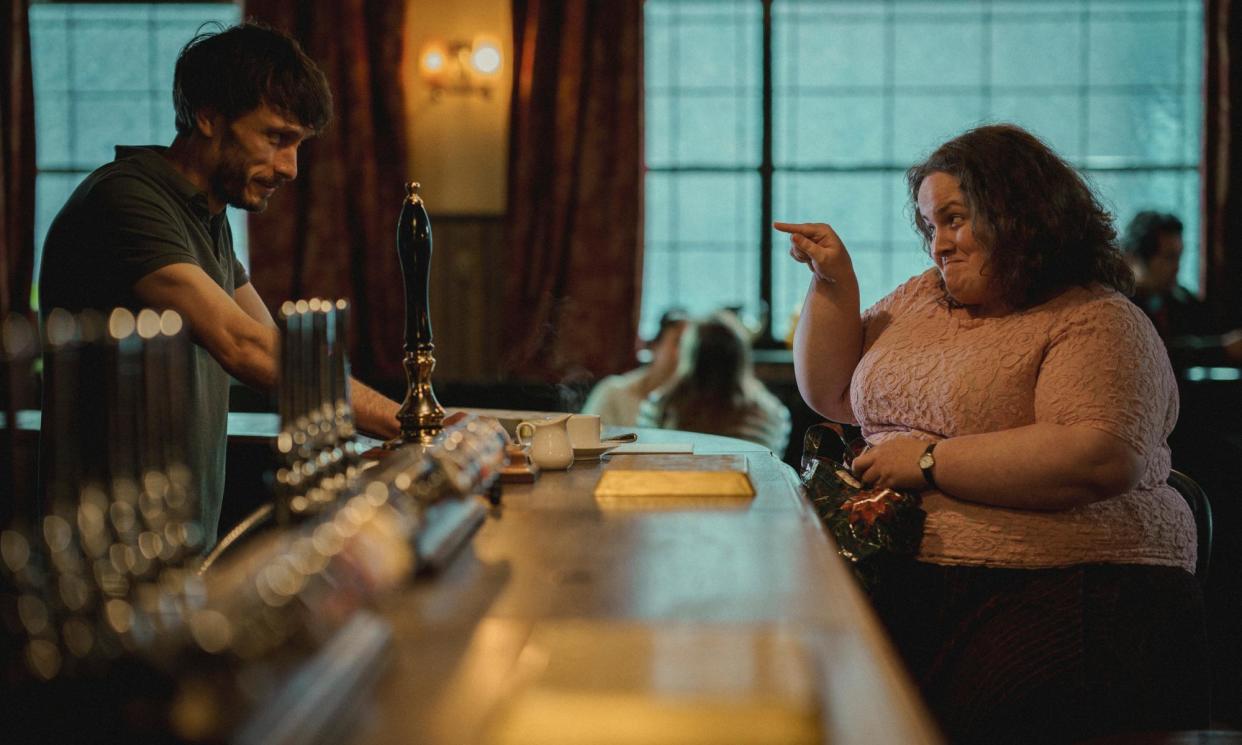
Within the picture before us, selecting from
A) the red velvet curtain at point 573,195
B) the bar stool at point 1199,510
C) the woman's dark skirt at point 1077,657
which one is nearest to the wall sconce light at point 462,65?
the red velvet curtain at point 573,195

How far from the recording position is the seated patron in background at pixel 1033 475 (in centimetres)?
208

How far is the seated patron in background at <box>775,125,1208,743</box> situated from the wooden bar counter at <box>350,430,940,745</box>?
2.11 feet

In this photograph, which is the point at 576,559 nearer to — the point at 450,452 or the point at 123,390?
the point at 450,452

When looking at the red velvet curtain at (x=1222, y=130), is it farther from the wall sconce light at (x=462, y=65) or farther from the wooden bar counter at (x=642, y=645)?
the wooden bar counter at (x=642, y=645)

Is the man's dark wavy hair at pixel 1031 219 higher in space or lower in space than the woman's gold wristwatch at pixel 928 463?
higher

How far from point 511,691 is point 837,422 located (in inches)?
71.3

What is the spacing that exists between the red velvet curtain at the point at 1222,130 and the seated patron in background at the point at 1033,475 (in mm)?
4552

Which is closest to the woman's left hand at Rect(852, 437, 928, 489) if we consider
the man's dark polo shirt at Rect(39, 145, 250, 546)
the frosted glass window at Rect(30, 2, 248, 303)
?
the man's dark polo shirt at Rect(39, 145, 250, 546)

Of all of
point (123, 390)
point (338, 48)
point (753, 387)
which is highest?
point (338, 48)

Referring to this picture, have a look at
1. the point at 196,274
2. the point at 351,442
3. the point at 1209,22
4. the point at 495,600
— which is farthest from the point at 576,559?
the point at 1209,22

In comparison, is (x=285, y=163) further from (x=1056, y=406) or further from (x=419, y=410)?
(x=1056, y=406)

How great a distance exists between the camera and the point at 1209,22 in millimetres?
6332

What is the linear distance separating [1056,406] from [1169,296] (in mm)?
4117

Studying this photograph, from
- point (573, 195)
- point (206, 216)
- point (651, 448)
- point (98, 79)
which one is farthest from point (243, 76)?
point (98, 79)
